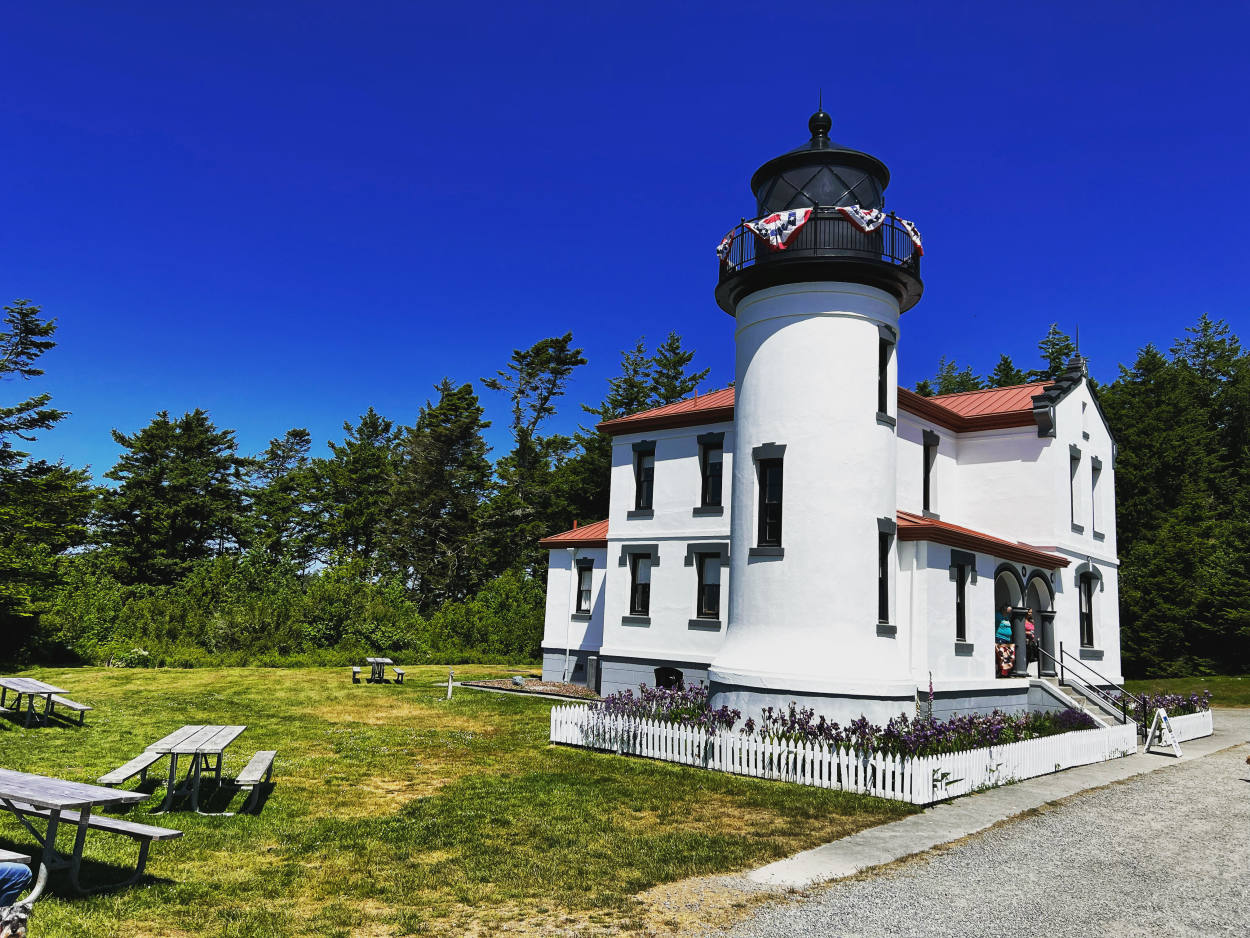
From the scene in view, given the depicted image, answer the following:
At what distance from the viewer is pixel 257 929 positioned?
256 inches

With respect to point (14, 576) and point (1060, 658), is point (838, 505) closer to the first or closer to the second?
point (1060, 658)

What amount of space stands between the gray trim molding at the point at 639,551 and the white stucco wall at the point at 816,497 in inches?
288

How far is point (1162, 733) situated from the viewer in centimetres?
1839

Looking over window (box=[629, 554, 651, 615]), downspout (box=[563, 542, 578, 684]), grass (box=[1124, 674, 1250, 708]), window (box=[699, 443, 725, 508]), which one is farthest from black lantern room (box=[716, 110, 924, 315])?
grass (box=[1124, 674, 1250, 708])

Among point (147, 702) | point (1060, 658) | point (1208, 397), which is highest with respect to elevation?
point (1208, 397)

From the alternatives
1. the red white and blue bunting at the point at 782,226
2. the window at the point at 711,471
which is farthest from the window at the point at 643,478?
the red white and blue bunting at the point at 782,226

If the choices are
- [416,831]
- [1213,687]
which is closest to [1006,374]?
[1213,687]

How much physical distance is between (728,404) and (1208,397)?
44.6 meters

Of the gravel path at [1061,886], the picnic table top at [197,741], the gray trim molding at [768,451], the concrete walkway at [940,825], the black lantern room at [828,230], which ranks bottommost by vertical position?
the concrete walkway at [940,825]

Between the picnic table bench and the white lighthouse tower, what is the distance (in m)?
11.0

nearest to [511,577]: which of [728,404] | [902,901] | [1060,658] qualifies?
[728,404]

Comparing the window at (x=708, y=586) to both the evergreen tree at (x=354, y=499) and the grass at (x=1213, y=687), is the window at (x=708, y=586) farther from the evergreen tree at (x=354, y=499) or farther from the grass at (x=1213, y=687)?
the evergreen tree at (x=354, y=499)

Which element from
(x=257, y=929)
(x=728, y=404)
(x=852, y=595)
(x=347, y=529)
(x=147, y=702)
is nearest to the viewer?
(x=257, y=929)

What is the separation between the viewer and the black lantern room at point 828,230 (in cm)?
1664
